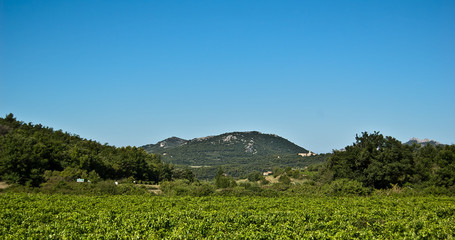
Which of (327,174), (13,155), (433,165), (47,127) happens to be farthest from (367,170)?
(47,127)

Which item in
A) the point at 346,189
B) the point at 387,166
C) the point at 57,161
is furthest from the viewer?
the point at 57,161

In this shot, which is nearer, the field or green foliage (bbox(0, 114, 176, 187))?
the field

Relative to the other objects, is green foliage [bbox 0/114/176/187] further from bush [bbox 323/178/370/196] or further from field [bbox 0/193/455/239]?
bush [bbox 323/178/370/196]

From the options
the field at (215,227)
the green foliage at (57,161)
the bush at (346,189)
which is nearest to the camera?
the field at (215,227)

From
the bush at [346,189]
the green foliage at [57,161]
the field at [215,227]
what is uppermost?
the green foliage at [57,161]

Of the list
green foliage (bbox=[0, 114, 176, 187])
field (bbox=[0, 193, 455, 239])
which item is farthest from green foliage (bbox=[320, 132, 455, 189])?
green foliage (bbox=[0, 114, 176, 187])

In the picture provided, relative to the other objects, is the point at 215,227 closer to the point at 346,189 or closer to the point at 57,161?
the point at 346,189

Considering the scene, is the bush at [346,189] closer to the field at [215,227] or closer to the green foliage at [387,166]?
the green foliage at [387,166]

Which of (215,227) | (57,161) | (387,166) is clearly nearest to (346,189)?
(387,166)

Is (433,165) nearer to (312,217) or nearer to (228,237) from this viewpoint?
(312,217)

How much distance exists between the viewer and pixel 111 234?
13.4 m

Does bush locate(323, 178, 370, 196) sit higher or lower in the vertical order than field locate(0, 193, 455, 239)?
higher

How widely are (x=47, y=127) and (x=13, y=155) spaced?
167ft

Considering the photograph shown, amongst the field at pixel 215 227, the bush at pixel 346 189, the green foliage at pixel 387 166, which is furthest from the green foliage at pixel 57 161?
the green foliage at pixel 387 166
